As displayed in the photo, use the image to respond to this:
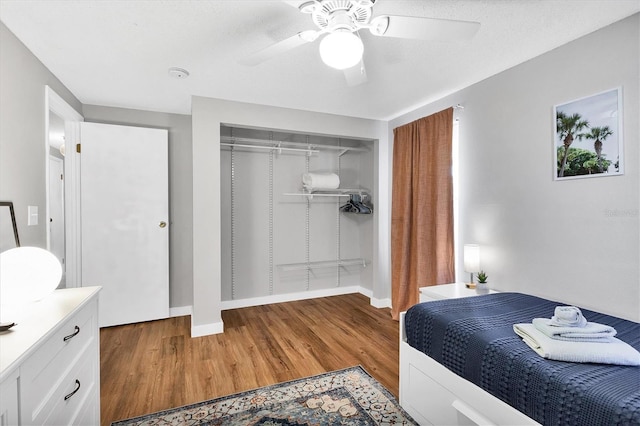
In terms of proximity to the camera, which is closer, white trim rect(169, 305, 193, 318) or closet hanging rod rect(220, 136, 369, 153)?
white trim rect(169, 305, 193, 318)

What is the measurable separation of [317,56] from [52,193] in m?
4.41

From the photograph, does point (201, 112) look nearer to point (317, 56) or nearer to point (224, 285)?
point (317, 56)

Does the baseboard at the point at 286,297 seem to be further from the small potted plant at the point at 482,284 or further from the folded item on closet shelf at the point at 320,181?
the small potted plant at the point at 482,284

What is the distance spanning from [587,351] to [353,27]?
1.80 meters

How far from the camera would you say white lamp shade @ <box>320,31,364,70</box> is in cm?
141

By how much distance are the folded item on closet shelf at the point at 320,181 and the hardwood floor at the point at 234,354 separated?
156 centimetres

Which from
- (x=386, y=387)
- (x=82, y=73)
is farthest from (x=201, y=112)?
(x=386, y=387)

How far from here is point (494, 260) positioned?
2.66m

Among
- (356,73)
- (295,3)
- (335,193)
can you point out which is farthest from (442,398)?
(335,193)

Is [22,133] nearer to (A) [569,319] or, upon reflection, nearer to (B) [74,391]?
(B) [74,391]

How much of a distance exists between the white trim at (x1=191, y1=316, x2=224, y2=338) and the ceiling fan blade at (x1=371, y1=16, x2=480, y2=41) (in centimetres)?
295

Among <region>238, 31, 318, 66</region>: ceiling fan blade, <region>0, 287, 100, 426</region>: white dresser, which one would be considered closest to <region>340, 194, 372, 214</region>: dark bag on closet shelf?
<region>238, 31, 318, 66</region>: ceiling fan blade

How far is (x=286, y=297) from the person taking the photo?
14.1 ft

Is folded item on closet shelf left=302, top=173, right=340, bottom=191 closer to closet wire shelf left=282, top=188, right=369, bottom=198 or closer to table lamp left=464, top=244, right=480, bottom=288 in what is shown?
closet wire shelf left=282, top=188, right=369, bottom=198
